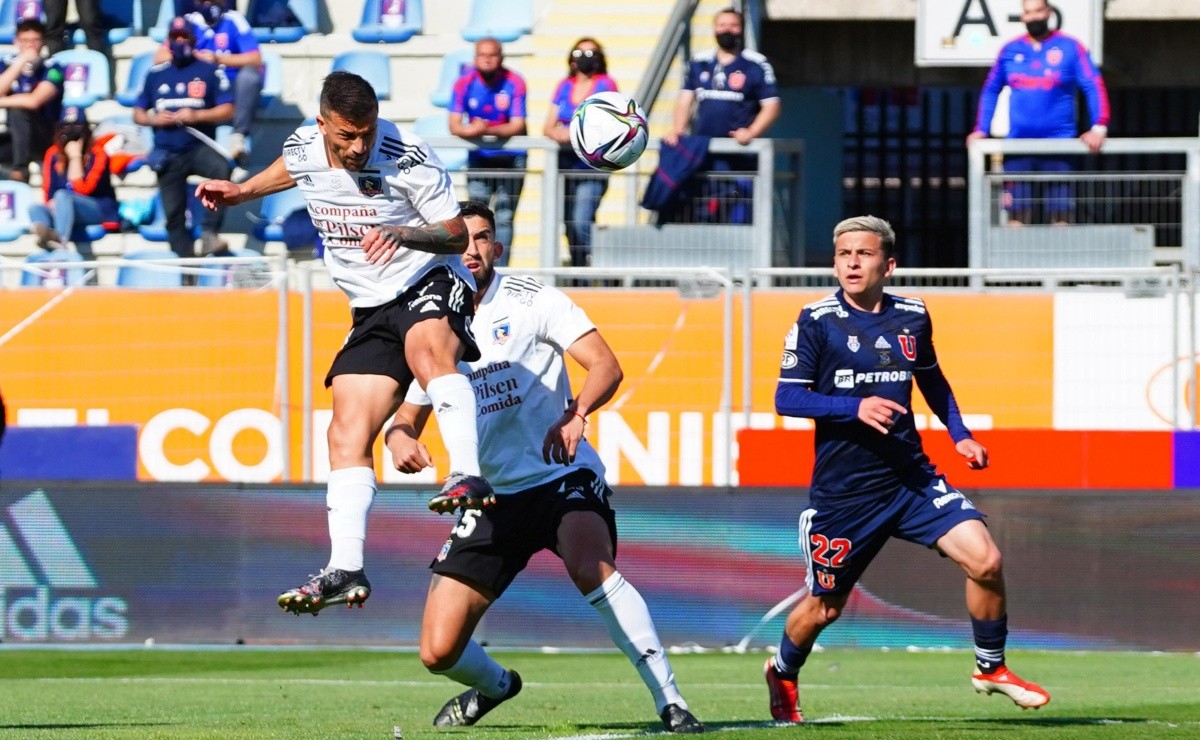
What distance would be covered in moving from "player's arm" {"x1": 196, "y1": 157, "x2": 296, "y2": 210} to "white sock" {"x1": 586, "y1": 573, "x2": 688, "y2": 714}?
6.51ft

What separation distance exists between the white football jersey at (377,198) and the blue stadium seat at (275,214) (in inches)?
436

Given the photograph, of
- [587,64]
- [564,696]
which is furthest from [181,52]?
[564,696]

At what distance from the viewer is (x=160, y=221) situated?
60.2 feet

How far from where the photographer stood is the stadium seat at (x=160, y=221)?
707 inches

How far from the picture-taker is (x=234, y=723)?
7.95 m

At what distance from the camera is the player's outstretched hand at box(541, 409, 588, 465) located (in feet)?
23.1

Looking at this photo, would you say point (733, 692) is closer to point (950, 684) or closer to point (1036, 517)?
point (950, 684)

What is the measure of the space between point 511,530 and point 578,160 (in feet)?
27.8

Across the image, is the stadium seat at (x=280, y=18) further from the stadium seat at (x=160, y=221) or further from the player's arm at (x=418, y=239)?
the player's arm at (x=418, y=239)

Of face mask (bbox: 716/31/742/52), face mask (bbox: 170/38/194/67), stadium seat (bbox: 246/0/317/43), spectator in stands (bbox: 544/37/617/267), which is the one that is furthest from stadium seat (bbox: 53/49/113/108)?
face mask (bbox: 716/31/742/52)

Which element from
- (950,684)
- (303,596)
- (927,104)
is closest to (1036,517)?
(950,684)

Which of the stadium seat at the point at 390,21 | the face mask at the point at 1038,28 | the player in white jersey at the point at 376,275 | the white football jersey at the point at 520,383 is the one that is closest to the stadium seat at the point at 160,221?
the stadium seat at the point at 390,21

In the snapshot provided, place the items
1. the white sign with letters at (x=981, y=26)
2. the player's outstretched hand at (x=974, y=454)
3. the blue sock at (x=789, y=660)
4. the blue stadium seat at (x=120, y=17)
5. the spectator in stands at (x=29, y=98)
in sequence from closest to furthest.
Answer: the player's outstretched hand at (x=974, y=454) < the blue sock at (x=789, y=660) < the white sign with letters at (x=981, y=26) < the spectator in stands at (x=29, y=98) < the blue stadium seat at (x=120, y=17)

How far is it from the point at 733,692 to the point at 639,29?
10579mm
